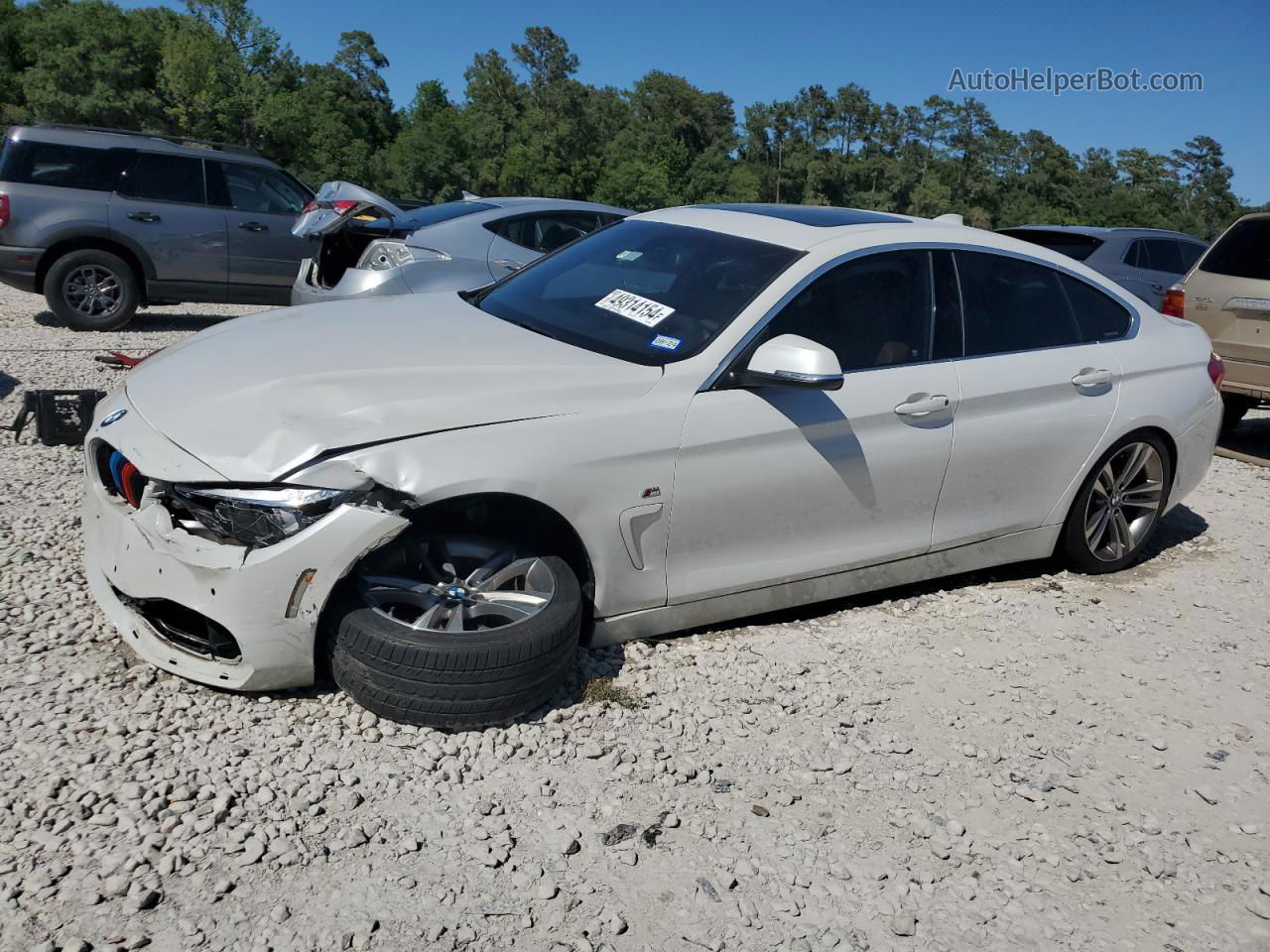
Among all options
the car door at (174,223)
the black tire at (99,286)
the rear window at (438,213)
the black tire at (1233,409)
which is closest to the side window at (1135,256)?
the black tire at (1233,409)

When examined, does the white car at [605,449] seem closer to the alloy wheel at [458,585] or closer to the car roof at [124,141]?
the alloy wheel at [458,585]

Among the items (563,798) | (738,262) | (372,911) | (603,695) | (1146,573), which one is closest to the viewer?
(372,911)

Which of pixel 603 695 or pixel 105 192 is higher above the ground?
pixel 105 192

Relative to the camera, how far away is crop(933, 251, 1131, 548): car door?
180 inches

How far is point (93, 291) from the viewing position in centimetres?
1040

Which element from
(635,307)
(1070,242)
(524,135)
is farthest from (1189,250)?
(524,135)

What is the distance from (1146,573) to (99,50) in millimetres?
75814

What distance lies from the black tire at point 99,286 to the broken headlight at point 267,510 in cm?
829

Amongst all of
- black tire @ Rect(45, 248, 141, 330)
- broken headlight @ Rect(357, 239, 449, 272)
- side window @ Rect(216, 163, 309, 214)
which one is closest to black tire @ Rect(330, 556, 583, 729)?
broken headlight @ Rect(357, 239, 449, 272)

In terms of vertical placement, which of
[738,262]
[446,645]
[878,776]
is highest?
[738,262]

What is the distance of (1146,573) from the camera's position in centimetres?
576

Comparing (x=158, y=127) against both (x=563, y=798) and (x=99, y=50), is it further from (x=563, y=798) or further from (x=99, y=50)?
(x=563, y=798)

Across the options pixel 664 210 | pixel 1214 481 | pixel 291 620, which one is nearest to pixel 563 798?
pixel 291 620

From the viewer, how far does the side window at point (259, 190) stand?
11.0 meters
